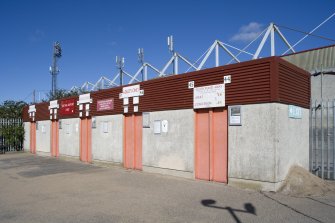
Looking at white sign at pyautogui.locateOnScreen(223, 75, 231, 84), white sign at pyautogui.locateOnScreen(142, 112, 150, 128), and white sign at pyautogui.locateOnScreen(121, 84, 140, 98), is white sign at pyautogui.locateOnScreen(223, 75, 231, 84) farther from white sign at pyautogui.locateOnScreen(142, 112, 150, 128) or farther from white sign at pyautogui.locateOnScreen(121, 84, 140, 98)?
white sign at pyautogui.locateOnScreen(121, 84, 140, 98)

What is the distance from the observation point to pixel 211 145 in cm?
1179

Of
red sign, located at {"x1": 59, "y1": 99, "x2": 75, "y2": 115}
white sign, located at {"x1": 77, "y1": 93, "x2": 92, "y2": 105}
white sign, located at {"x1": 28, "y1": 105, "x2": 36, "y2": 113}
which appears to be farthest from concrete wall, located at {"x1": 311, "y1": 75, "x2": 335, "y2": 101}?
white sign, located at {"x1": 28, "y1": 105, "x2": 36, "y2": 113}

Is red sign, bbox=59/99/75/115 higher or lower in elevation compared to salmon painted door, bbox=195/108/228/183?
higher

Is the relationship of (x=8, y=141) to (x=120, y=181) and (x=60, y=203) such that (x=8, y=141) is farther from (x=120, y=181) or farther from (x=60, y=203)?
(x=60, y=203)

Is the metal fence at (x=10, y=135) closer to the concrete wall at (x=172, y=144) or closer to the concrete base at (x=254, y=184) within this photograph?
the concrete wall at (x=172, y=144)

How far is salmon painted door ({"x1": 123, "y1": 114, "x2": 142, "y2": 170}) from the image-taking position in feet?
50.1

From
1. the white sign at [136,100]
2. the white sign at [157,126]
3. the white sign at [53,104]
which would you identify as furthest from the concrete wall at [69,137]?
the white sign at [157,126]

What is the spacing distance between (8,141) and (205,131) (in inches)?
876

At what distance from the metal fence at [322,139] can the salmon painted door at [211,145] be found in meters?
3.11

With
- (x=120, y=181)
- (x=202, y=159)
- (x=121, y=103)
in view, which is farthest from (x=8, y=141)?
(x=202, y=159)

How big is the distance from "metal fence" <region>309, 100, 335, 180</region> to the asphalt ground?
2424 millimetres

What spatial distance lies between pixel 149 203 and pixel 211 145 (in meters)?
3.64

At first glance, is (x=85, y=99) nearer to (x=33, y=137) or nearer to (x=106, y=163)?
(x=106, y=163)

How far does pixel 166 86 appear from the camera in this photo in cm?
1371
